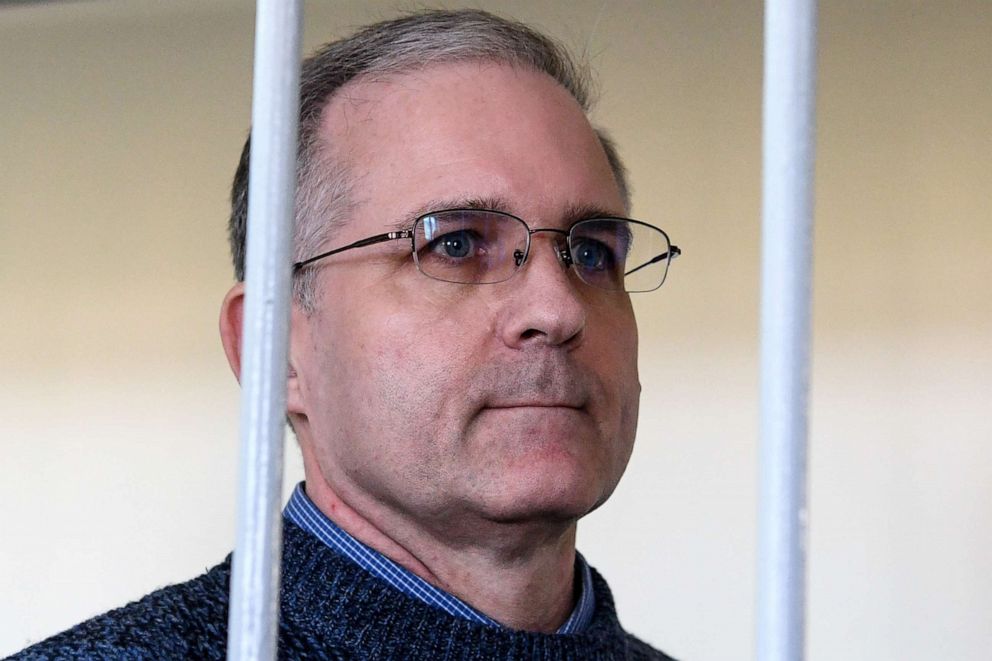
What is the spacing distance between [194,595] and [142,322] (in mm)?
1508

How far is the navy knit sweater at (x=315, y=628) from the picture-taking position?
970mm

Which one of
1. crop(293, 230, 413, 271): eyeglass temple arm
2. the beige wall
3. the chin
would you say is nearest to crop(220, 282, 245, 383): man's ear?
crop(293, 230, 413, 271): eyeglass temple arm

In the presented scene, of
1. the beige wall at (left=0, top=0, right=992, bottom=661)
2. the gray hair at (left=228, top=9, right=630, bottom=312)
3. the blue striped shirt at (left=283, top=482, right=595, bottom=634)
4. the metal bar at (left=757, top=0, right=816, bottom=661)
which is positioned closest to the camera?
the metal bar at (left=757, top=0, right=816, bottom=661)

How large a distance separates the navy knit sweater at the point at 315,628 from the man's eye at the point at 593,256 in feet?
1.09

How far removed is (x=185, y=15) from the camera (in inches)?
97.6

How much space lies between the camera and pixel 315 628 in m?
1.02

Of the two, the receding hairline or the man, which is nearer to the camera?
the man

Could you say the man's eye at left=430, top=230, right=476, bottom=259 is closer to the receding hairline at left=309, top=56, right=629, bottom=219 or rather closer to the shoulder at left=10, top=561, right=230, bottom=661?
the receding hairline at left=309, top=56, right=629, bottom=219

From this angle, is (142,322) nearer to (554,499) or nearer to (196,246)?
(196,246)

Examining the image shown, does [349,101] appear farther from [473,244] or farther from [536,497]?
[536,497]

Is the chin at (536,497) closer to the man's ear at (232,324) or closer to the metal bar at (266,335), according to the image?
the man's ear at (232,324)

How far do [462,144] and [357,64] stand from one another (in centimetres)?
19

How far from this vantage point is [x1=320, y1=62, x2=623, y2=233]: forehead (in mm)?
1098

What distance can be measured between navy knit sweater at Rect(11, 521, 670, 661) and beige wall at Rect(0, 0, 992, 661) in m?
1.20
